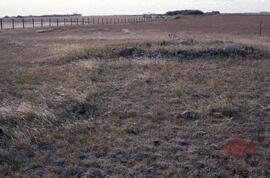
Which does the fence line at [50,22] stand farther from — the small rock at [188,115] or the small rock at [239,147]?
the small rock at [239,147]

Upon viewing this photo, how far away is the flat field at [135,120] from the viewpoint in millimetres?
5793

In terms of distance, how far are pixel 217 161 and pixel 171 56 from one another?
403 inches

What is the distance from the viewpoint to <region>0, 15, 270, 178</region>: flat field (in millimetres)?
5793

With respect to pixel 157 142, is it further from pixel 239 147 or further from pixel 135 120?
pixel 239 147

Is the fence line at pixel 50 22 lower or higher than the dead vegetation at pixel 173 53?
higher

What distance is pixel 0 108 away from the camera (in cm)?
785

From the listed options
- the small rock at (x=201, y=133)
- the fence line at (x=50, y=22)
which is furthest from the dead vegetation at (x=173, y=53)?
the fence line at (x=50, y=22)

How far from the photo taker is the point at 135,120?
783cm

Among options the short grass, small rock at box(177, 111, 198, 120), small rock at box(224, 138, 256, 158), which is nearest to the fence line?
the short grass

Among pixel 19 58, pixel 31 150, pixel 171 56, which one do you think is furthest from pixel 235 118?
pixel 19 58

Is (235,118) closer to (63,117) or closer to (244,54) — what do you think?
(63,117)

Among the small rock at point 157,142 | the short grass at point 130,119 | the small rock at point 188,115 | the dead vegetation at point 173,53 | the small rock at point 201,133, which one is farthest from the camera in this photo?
the dead vegetation at point 173,53

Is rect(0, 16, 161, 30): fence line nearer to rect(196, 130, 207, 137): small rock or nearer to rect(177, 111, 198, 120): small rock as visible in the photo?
rect(177, 111, 198, 120): small rock

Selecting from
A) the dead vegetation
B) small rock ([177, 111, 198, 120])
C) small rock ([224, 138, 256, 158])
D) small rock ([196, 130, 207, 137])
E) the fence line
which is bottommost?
small rock ([224, 138, 256, 158])
